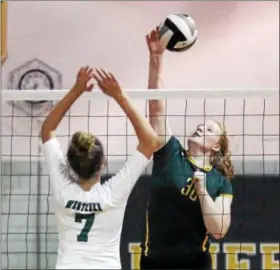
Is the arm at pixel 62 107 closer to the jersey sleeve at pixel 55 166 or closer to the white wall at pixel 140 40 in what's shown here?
the jersey sleeve at pixel 55 166

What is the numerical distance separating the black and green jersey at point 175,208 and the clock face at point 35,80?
188cm

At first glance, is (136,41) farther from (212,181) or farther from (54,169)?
(54,169)

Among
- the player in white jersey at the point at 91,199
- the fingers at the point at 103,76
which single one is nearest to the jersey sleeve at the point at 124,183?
the player in white jersey at the point at 91,199

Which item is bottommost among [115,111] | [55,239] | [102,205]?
[55,239]

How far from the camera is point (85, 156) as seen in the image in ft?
7.54

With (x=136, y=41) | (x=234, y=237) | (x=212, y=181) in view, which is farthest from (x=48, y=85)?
(x=212, y=181)

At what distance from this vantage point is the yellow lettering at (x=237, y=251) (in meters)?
4.38

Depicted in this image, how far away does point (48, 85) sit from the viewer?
15.6 feet

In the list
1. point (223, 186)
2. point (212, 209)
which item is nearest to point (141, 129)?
point (212, 209)

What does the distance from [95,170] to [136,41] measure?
8.65ft

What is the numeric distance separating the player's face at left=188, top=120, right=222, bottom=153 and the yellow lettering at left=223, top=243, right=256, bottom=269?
142 cm

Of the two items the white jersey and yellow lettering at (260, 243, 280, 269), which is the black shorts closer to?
the white jersey

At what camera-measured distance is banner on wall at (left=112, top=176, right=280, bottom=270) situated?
432cm

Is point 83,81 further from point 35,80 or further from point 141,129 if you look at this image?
point 35,80
